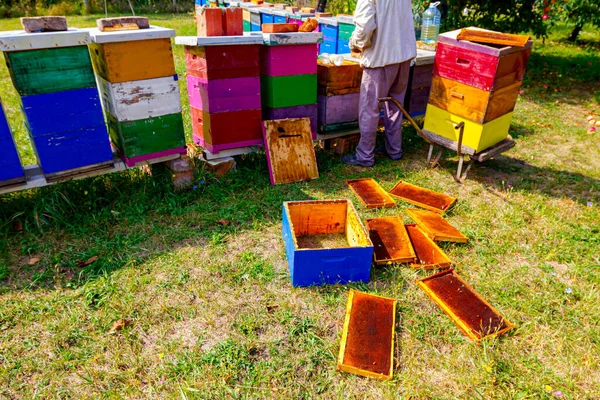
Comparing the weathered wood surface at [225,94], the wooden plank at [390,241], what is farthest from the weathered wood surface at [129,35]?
the wooden plank at [390,241]

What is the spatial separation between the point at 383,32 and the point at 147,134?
2516 millimetres

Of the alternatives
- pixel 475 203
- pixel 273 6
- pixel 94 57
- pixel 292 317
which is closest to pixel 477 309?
pixel 292 317

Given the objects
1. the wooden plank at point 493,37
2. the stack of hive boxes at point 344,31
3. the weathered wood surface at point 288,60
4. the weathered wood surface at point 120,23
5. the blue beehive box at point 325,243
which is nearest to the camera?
the blue beehive box at point 325,243

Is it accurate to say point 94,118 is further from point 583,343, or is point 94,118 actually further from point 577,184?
point 577,184

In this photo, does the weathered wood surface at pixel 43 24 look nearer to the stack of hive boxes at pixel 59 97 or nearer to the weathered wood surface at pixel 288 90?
the stack of hive boxes at pixel 59 97

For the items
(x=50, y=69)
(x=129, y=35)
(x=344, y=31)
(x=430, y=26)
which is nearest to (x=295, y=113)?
(x=129, y=35)

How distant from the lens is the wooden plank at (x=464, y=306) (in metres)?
2.65

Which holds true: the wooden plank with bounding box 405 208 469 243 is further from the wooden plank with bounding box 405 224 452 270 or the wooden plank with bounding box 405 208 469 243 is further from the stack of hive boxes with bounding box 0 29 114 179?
the stack of hive boxes with bounding box 0 29 114 179

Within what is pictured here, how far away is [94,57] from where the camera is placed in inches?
146

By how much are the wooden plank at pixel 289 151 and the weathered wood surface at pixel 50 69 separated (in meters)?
1.72

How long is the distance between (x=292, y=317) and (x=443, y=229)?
1.59 metres

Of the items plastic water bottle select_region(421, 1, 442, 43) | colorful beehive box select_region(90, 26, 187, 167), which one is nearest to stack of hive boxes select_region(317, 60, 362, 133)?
colorful beehive box select_region(90, 26, 187, 167)

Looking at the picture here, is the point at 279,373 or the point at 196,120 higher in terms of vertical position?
the point at 196,120

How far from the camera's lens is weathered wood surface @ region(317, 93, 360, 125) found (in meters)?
4.78
